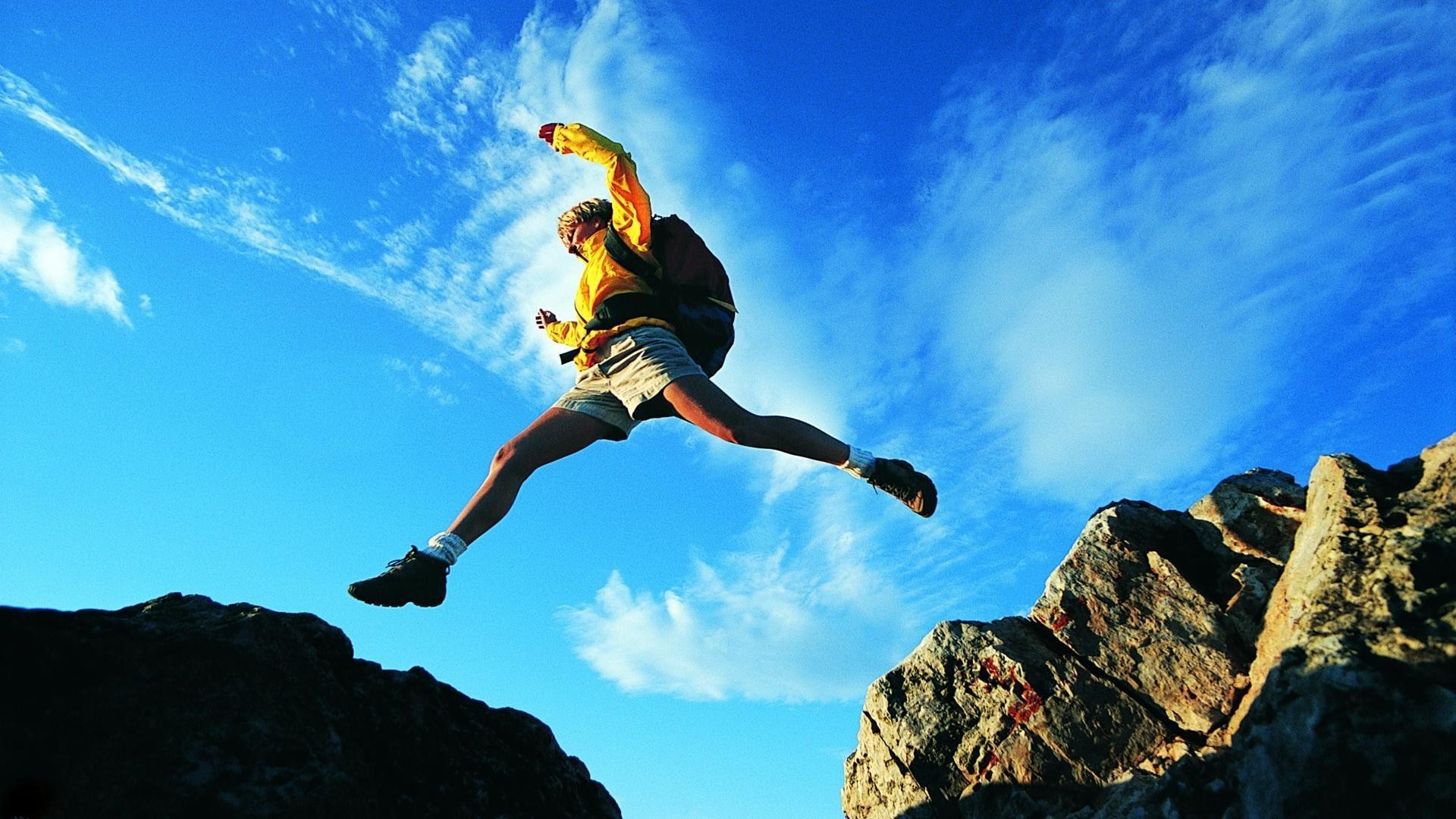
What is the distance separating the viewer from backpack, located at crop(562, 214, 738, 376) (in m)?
6.95

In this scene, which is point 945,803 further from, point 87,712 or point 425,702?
point 87,712

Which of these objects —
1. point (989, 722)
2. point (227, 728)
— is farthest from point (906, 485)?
point (227, 728)

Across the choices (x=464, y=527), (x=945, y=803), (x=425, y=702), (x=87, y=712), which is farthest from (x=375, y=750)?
(x=945, y=803)

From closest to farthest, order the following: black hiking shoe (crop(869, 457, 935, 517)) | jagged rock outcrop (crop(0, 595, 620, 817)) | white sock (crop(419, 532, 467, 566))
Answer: jagged rock outcrop (crop(0, 595, 620, 817)) < white sock (crop(419, 532, 467, 566)) < black hiking shoe (crop(869, 457, 935, 517))

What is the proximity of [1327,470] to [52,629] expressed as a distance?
6020 mm

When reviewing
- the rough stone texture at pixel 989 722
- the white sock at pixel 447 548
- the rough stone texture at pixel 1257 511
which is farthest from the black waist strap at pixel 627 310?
the rough stone texture at pixel 1257 511

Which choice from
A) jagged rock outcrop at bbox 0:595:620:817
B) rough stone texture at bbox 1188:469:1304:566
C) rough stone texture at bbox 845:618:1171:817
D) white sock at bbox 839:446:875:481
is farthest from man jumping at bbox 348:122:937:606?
rough stone texture at bbox 1188:469:1304:566

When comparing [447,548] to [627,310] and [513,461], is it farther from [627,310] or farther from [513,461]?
[627,310]

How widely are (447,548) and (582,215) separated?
319 centimetres

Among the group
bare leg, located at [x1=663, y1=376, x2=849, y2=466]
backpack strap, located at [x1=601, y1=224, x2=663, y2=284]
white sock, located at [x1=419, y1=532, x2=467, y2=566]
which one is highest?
backpack strap, located at [x1=601, y1=224, x2=663, y2=284]

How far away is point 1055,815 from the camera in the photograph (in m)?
4.88

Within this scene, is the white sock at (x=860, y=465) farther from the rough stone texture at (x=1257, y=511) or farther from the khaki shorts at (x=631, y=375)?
the rough stone texture at (x=1257, y=511)

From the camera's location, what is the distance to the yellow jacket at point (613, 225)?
6.91 metres

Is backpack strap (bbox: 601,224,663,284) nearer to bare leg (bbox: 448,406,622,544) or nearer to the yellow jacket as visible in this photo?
the yellow jacket
